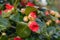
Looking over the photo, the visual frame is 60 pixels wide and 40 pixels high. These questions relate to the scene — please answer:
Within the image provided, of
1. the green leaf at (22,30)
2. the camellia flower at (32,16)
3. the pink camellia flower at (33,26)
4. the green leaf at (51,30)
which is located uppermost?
the camellia flower at (32,16)

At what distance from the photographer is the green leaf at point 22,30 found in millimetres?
918

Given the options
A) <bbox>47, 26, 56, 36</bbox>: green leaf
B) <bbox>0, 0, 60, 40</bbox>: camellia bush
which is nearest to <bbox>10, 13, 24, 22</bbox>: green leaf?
<bbox>0, 0, 60, 40</bbox>: camellia bush

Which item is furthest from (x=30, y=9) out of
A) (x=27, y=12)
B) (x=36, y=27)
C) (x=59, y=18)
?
(x=59, y=18)

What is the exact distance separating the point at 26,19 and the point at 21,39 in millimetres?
108

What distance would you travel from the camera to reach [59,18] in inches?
46.3

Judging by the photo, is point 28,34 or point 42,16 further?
point 42,16

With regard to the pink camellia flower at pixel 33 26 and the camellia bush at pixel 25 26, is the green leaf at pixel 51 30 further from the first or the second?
the pink camellia flower at pixel 33 26

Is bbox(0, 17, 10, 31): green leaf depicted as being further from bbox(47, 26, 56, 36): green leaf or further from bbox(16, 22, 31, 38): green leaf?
bbox(47, 26, 56, 36): green leaf

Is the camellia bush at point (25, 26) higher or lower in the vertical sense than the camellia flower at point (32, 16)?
lower

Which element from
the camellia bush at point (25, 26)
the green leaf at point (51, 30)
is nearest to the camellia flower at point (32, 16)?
the camellia bush at point (25, 26)

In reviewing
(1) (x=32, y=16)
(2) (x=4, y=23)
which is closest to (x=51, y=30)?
(1) (x=32, y=16)

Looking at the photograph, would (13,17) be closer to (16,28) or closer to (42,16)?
(16,28)

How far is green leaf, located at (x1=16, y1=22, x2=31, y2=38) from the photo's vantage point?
3.01ft

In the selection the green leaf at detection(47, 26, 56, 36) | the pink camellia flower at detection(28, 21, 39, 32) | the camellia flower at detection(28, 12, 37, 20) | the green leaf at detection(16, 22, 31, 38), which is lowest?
the green leaf at detection(47, 26, 56, 36)
